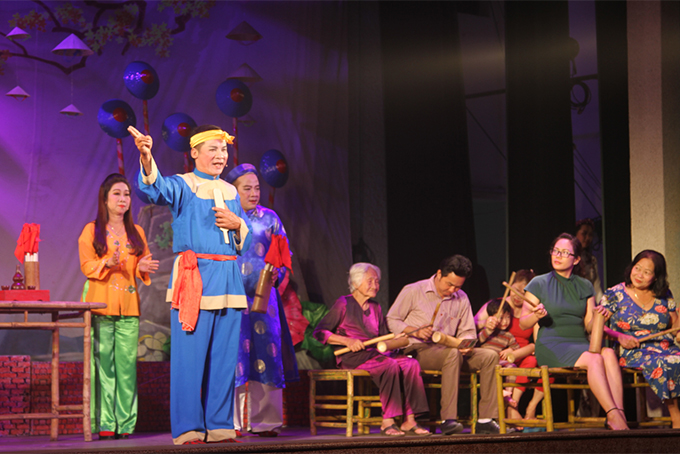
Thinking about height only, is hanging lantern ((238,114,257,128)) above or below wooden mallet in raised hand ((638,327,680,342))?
above

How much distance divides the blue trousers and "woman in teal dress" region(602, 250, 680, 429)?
2.27 metres

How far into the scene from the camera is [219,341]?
3.47m

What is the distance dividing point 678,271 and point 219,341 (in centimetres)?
326

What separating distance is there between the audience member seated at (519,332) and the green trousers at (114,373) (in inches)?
85.4

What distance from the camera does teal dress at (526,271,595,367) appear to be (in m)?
4.54

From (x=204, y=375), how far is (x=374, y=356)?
140 cm

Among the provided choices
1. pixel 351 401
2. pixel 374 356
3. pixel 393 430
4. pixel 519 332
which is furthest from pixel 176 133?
pixel 519 332

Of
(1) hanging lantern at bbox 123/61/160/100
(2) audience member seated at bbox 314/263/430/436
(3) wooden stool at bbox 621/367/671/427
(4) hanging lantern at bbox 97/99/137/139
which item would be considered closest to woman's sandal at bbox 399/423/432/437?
(2) audience member seated at bbox 314/263/430/436

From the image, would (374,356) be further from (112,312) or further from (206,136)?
(206,136)

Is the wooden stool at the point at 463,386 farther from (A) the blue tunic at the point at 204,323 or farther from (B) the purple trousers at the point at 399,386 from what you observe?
→ (A) the blue tunic at the point at 204,323

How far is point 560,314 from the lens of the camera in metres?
4.58

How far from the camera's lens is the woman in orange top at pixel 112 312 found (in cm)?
453

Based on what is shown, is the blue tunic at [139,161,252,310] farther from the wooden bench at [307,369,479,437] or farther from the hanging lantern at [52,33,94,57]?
the hanging lantern at [52,33,94,57]

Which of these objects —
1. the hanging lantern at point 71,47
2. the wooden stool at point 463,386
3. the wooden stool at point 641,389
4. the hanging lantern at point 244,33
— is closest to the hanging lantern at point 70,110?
the hanging lantern at point 71,47
